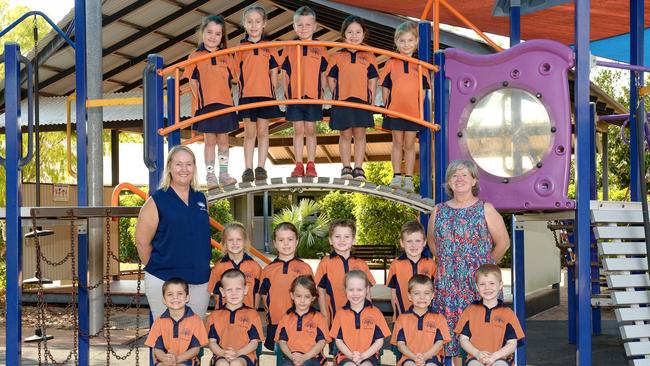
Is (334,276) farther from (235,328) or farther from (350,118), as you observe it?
(350,118)

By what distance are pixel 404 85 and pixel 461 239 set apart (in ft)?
4.47

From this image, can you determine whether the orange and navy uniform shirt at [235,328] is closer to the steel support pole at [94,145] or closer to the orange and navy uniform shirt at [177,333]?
the orange and navy uniform shirt at [177,333]

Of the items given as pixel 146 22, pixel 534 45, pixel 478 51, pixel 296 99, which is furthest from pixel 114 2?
pixel 534 45

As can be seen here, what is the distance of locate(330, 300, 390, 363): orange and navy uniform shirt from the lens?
5.28 metres

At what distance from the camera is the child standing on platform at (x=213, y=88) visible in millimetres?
5977

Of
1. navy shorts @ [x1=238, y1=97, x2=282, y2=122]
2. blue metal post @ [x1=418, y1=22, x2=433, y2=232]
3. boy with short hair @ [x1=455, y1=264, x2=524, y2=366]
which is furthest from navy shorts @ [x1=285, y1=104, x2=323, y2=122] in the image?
boy with short hair @ [x1=455, y1=264, x2=524, y2=366]

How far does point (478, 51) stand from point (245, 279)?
7.31 metres

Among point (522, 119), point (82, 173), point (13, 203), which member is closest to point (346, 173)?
point (522, 119)

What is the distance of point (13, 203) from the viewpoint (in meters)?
5.48

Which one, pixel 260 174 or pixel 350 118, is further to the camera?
pixel 350 118

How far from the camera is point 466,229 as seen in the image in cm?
512

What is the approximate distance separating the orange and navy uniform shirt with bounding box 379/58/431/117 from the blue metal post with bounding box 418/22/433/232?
140 mm

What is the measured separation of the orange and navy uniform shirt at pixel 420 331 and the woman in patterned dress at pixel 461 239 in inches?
4.0

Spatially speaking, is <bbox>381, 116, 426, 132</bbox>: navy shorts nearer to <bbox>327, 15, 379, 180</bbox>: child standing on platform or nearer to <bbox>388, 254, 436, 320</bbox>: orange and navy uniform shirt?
<bbox>327, 15, 379, 180</bbox>: child standing on platform
